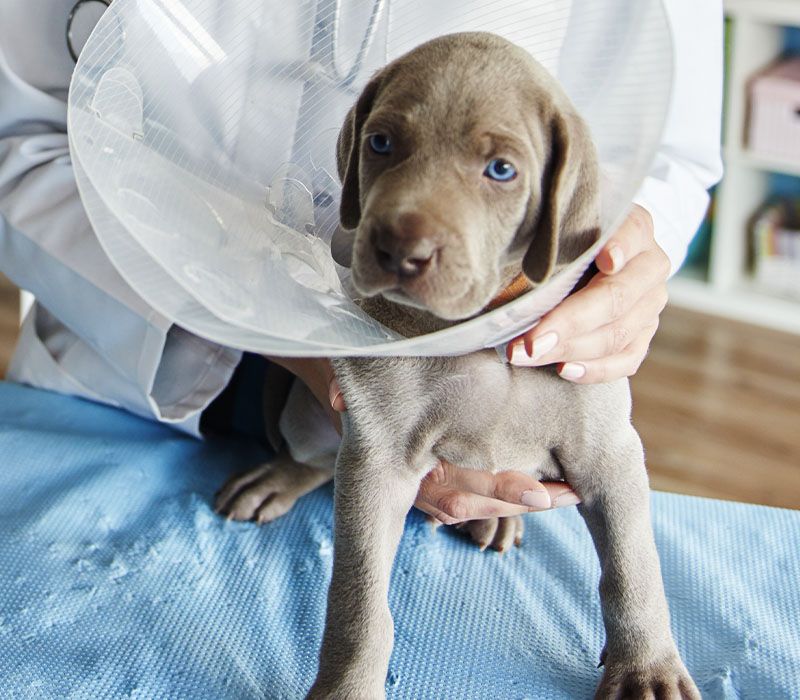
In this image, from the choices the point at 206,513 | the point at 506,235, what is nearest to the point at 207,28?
the point at 506,235

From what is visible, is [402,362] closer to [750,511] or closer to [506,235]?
[506,235]

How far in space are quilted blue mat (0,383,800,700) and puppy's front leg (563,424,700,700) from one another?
0.19 feet

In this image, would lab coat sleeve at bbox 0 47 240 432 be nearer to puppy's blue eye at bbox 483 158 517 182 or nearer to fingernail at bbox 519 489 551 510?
fingernail at bbox 519 489 551 510

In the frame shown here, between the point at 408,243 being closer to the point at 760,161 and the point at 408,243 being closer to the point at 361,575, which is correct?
the point at 361,575

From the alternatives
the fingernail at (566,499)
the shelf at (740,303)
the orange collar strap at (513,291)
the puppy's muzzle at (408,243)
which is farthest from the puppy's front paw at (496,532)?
the shelf at (740,303)

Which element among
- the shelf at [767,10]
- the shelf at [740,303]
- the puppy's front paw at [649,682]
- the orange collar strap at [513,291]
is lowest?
the shelf at [740,303]

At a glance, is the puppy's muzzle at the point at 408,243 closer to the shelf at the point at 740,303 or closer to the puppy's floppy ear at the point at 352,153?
the puppy's floppy ear at the point at 352,153

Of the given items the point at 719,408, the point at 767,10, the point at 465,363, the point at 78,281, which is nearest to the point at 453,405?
the point at 465,363

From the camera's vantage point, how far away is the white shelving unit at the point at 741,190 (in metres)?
2.76

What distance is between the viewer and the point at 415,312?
88 cm

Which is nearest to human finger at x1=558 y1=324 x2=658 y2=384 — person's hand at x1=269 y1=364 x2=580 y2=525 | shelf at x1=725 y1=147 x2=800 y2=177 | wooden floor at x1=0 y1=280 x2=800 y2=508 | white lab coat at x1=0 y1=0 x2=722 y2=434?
person's hand at x1=269 y1=364 x2=580 y2=525

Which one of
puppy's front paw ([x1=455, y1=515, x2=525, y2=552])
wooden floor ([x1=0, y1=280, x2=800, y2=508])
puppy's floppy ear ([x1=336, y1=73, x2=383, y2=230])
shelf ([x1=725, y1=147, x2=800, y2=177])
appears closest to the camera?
puppy's floppy ear ([x1=336, y1=73, x2=383, y2=230])

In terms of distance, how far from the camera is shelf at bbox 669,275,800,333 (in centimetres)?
287

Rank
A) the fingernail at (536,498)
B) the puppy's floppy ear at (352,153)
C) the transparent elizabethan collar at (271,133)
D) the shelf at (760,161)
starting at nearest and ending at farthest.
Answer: the transparent elizabethan collar at (271,133) → the puppy's floppy ear at (352,153) → the fingernail at (536,498) → the shelf at (760,161)
